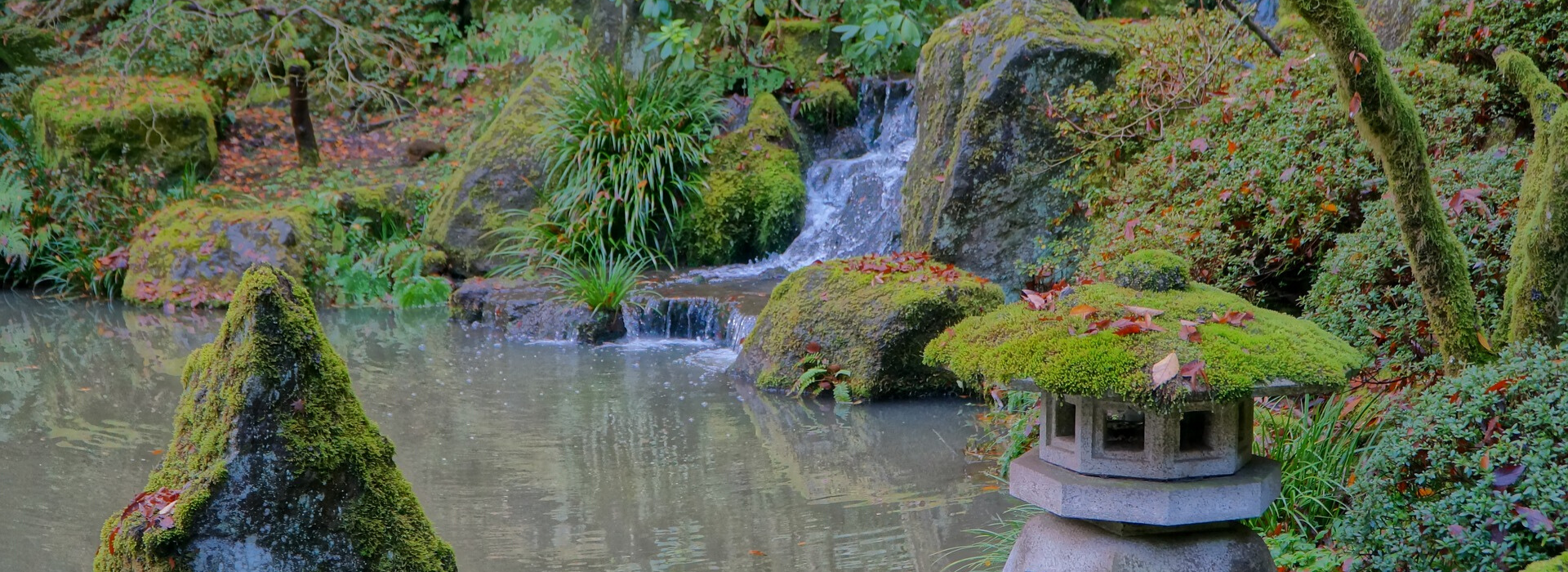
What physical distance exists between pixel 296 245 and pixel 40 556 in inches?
300

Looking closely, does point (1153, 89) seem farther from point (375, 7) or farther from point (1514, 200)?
point (375, 7)

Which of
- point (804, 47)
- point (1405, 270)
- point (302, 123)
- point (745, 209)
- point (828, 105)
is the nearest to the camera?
point (1405, 270)

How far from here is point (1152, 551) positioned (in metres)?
3.11

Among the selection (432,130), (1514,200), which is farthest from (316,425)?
(432,130)

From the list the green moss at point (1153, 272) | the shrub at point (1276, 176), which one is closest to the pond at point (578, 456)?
the shrub at point (1276, 176)

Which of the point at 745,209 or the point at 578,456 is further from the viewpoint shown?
the point at 745,209

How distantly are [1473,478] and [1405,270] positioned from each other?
2.02 metres

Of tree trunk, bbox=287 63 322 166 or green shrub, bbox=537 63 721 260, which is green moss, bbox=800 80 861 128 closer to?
green shrub, bbox=537 63 721 260

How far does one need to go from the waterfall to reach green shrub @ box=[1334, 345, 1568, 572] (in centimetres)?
761

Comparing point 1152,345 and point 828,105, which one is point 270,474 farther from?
point 828,105

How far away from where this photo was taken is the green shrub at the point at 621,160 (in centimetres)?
1160

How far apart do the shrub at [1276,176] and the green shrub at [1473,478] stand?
229cm

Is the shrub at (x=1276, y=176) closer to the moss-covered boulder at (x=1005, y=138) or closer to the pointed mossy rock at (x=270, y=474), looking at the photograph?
the moss-covered boulder at (x=1005, y=138)

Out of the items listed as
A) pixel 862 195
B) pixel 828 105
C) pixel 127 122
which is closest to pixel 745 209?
pixel 862 195
